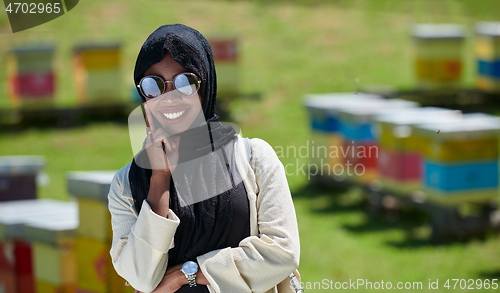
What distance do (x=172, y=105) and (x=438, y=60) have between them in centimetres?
816

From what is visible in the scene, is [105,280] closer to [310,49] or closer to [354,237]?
[354,237]

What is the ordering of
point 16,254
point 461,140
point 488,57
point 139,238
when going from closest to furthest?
1. point 139,238
2. point 16,254
3. point 461,140
4. point 488,57

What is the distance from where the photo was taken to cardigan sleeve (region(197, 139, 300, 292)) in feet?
5.81

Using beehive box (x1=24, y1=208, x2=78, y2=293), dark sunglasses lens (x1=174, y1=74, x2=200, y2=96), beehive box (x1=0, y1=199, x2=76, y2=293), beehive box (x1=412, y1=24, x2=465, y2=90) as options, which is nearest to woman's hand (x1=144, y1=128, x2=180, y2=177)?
dark sunglasses lens (x1=174, y1=74, x2=200, y2=96)

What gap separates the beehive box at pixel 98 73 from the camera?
346 inches

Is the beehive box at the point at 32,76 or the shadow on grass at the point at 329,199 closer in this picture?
the shadow on grass at the point at 329,199

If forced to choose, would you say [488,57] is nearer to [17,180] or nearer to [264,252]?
[17,180]

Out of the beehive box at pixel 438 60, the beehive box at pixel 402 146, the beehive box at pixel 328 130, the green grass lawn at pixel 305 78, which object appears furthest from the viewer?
the beehive box at pixel 438 60

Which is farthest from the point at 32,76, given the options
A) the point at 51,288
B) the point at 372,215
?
the point at 51,288

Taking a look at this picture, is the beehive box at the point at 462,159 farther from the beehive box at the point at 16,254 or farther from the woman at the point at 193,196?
the woman at the point at 193,196

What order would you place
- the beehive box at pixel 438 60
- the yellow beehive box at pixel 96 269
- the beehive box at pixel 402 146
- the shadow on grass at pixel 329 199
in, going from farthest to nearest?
the beehive box at pixel 438 60, the shadow on grass at pixel 329 199, the beehive box at pixel 402 146, the yellow beehive box at pixel 96 269

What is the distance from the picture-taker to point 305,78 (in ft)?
35.5

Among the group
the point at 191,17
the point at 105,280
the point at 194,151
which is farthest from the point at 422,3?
the point at 194,151

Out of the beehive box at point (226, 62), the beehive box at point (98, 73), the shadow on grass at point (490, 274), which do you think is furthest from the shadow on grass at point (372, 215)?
the beehive box at point (98, 73)
